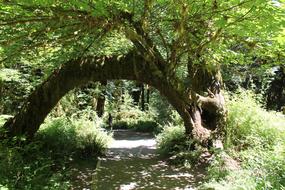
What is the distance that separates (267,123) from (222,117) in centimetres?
118

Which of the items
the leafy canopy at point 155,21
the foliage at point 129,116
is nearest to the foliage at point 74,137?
the leafy canopy at point 155,21

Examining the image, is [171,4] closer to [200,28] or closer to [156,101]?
[200,28]

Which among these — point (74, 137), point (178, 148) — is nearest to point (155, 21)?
point (178, 148)

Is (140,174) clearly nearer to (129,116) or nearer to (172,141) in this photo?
(172,141)

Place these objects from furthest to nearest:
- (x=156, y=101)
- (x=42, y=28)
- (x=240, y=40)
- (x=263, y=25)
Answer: (x=156, y=101), (x=240, y=40), (x=42, y=28), (x=263, y=25)

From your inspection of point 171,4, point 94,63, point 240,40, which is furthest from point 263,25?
point 94,63

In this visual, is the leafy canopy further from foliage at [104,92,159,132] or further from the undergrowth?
foliage at [104,92,159,132]

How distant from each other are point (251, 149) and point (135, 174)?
2.71 m

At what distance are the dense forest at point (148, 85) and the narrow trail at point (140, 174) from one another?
0.13ft

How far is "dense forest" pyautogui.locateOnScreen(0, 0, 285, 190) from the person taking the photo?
5832 mm

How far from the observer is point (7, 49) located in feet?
26.3

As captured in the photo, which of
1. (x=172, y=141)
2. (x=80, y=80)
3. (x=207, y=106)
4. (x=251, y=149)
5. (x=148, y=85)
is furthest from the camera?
(x=172, y=141)

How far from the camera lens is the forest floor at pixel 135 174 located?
Answer: 23.9ft

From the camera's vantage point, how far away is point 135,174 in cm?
820
